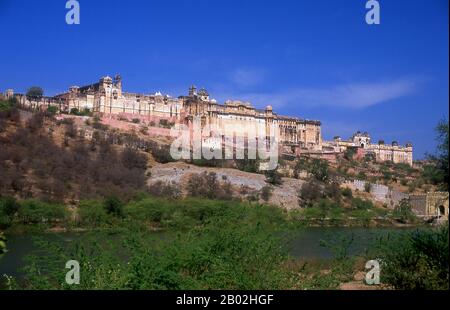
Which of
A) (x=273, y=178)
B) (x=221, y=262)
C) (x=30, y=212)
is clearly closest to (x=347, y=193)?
(x=273, y=178)

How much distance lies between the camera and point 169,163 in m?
42.2

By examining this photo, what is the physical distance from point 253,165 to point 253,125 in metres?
21.6

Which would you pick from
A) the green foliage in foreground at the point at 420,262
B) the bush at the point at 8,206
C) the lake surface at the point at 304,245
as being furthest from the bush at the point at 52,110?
the green foliage in foreground at the point at 420,262

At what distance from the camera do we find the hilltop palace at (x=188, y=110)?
192ft

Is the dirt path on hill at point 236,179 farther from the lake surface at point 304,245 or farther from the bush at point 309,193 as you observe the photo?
the lake surface at point 304,245

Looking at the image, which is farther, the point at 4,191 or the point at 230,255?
the point at 4,191

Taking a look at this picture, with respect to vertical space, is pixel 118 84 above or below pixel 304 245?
above

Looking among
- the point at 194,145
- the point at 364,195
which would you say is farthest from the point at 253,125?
the point at 364,195

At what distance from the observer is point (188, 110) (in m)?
63.2

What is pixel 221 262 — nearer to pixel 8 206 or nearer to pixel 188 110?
pixel 8 206

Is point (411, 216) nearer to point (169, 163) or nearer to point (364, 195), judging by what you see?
point (364, 195)

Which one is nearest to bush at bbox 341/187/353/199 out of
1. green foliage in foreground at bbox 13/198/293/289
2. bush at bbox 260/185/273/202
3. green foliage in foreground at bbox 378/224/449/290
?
bush at bbox 260/185/273/202
